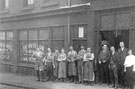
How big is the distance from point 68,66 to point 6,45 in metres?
8.74

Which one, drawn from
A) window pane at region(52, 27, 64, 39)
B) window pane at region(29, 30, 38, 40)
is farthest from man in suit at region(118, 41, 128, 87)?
window pane at region(29, 30, 38, 40)

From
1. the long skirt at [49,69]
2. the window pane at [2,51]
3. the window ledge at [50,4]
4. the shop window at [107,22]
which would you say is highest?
the window ledge at [50,4]

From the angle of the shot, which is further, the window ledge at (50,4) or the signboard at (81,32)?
the window ledge at (50,4)

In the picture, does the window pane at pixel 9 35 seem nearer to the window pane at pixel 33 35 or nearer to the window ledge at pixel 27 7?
the window ledge at pixel 27 7

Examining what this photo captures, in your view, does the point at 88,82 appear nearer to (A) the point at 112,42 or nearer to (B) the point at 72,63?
(B) the point at 72,63

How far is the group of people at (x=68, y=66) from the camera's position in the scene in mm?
13266

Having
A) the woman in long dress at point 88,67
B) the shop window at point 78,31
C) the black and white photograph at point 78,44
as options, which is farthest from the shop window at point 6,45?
the woman in long dress at point 88,67

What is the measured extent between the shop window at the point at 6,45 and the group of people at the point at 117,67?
384 inches

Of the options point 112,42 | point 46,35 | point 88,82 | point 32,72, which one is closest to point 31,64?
point 32,72

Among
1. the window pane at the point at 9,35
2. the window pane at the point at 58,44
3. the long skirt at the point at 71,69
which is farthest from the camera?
the window pane at the point at 9,35

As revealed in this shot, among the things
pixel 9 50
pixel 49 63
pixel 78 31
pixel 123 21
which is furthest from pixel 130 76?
pixel 9 50

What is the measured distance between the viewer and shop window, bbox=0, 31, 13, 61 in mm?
20969

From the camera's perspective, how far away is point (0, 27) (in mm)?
22219

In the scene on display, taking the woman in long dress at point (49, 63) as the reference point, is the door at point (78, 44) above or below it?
above
